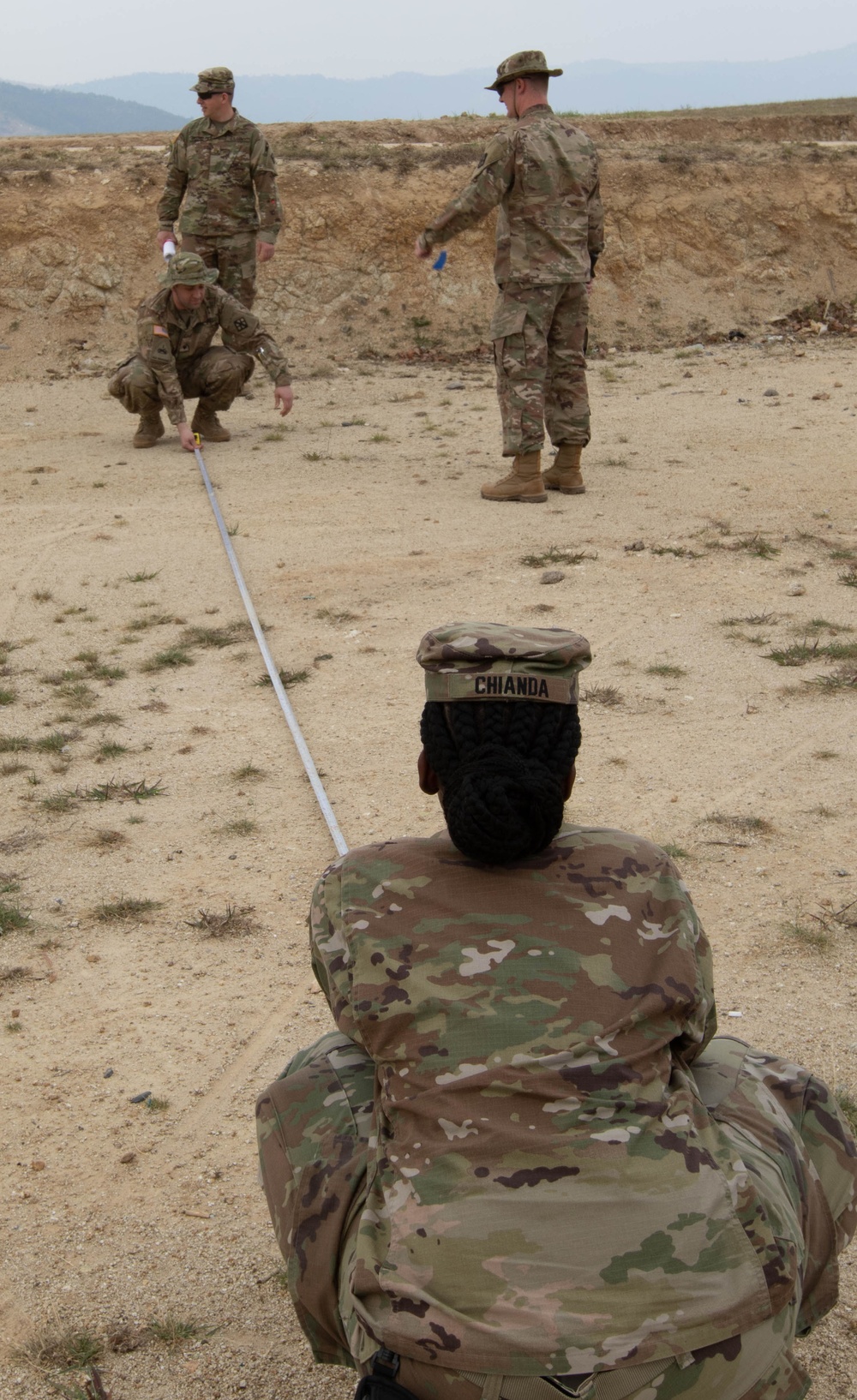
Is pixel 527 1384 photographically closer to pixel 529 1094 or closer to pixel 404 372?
pixel 529 1094

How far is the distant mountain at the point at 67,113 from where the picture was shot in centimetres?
10369

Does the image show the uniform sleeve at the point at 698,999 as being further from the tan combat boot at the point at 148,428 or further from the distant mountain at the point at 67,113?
the distant mountain at the point at 67,113

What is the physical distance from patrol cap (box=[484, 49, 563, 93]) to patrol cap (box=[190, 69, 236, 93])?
99.7 inches

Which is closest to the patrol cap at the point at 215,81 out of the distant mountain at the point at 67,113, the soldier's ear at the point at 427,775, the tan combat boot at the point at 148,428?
Answer: the tan combat boot at the point at 148,428

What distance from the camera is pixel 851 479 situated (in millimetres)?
7098

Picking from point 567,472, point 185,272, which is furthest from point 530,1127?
point 185,272

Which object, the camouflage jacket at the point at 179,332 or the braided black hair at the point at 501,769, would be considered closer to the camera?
the braided black hair at the point at 501,769

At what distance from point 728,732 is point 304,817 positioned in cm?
143

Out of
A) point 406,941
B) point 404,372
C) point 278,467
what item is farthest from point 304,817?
point 404,372

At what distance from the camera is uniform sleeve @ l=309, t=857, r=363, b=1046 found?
1.65 meters

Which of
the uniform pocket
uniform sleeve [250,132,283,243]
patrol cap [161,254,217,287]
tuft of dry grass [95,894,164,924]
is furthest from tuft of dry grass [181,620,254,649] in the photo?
uniform sleeve [250,132,283,243]

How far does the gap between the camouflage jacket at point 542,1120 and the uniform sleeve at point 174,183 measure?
7700 millimetres

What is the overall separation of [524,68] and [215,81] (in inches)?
107

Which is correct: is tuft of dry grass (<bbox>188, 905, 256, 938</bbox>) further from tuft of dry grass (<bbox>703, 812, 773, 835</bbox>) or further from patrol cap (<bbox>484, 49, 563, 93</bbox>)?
patrol cap (<bbox>484, 49, 563, 93</bbox>)
